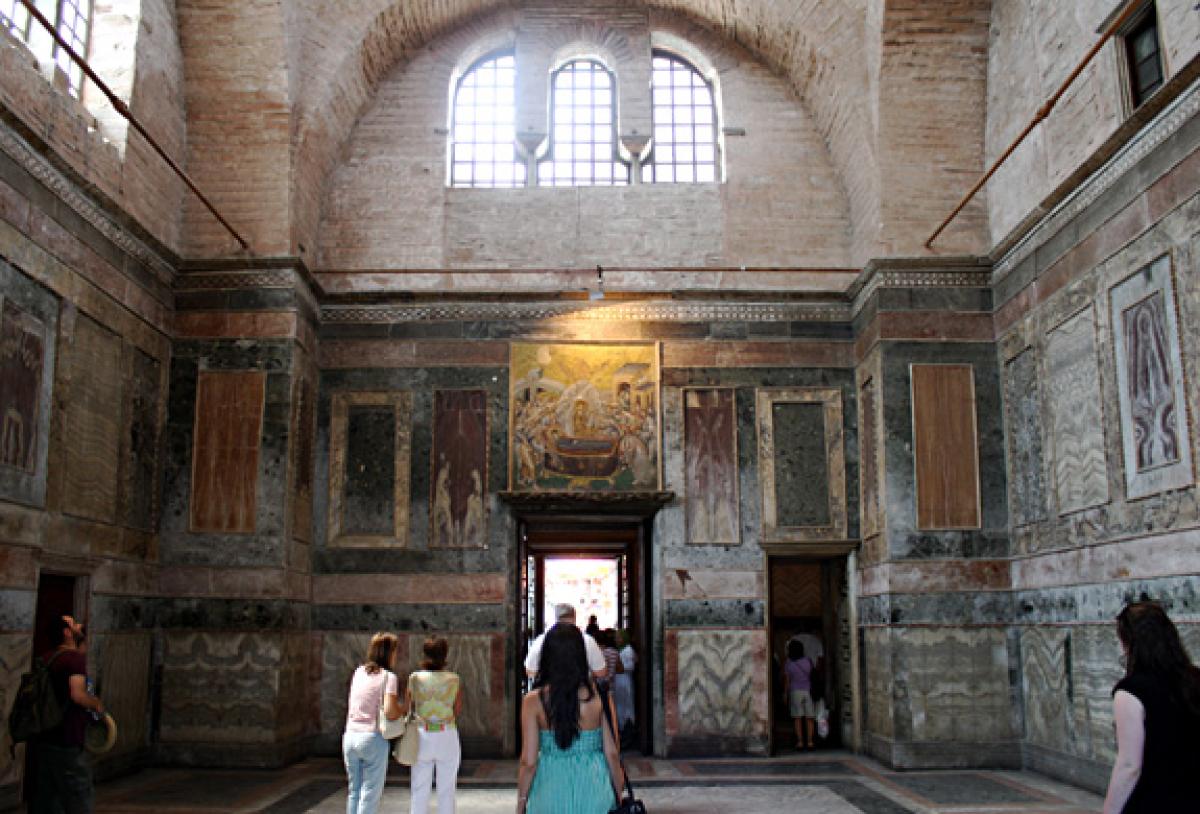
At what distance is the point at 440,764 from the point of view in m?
7.16

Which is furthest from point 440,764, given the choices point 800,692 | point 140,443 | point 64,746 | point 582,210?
point 582,210

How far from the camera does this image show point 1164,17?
961cm

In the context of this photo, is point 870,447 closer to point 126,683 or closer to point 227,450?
point 227,450

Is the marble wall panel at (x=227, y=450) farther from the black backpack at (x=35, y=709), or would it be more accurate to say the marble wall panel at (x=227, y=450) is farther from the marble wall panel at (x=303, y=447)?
the black backpack at (x=35, y=709)

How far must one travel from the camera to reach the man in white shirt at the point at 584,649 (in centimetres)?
545

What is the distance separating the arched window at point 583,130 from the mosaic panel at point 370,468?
12.9 feet

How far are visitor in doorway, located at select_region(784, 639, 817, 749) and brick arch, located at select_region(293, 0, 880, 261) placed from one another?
5300mm

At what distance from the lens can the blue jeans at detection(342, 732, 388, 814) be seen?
7.21 meters

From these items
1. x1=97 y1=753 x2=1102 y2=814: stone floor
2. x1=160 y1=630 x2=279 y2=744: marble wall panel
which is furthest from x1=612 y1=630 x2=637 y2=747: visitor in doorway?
x1=160 y1=630 x2=279 y2=744: marble wall panel

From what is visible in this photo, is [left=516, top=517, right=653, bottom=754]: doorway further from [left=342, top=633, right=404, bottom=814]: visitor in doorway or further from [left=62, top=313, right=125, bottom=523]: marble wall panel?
[left=62, top=313, right=125, bottom=523]: marble wall panel

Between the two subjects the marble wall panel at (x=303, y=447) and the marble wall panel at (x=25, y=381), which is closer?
the marble wall panel at (x=25, y=381)

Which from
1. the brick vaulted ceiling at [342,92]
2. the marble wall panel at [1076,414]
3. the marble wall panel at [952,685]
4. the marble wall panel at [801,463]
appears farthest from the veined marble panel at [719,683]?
the brick vaulted ceiling at [342,92]

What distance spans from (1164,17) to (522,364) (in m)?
8.17

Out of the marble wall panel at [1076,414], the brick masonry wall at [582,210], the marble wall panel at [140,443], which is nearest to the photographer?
the marble wall panel at [1076,414]
